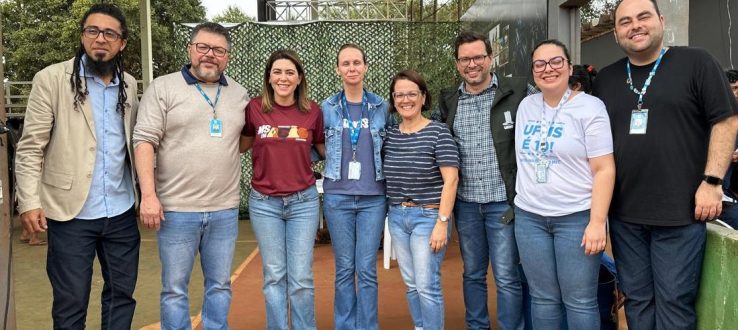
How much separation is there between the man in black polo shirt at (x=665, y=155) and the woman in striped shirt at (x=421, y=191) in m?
0.82

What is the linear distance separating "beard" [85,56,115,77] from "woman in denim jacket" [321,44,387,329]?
109cm

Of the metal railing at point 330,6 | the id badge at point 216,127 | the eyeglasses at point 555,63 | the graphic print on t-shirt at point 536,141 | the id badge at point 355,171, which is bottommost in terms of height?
the id badge at point 355,171

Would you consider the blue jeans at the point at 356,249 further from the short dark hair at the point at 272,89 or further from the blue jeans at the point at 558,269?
the blue jeans at the point at 558,269

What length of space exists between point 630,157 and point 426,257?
1078 millimetres

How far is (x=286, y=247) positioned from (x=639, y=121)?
5.83ft

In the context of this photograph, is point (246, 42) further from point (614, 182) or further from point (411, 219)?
point (614, 182)

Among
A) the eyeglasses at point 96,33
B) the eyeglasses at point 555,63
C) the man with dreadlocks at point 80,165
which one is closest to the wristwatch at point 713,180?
the eyeglasses at point 555,63

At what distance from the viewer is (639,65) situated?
2.54 m

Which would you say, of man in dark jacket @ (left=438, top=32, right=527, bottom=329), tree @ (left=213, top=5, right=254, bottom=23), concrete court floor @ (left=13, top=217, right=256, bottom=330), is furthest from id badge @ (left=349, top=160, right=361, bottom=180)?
tree @ (left=213, top=5, right=254, bottom=23)

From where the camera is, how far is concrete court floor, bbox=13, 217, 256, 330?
13.9ft

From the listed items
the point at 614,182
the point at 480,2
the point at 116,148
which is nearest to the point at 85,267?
the point at 116,148

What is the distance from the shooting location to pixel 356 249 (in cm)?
324

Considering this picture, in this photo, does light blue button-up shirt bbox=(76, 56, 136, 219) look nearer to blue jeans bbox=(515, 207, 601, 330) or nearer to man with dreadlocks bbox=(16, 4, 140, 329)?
man with dreadlocks bbox=(16, 4, 140, 329)

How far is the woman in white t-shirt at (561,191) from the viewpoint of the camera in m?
2.54
